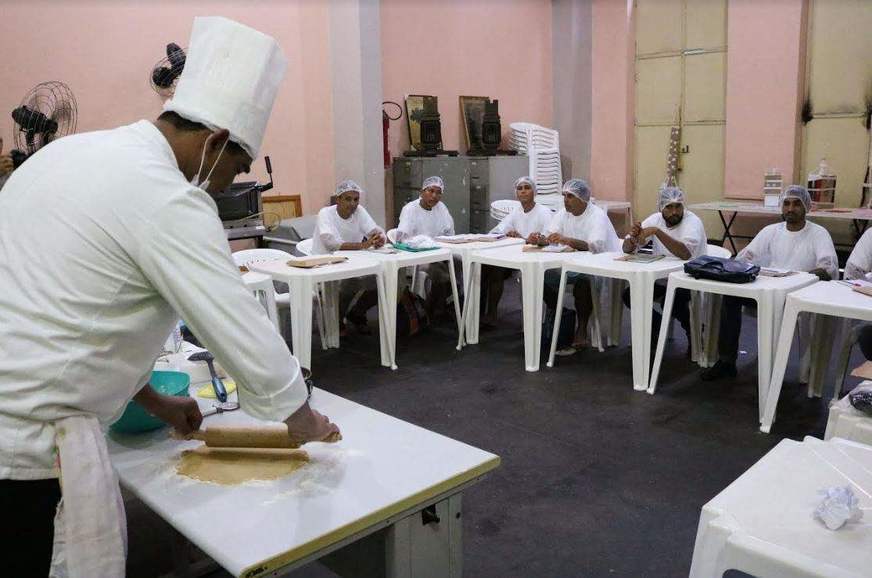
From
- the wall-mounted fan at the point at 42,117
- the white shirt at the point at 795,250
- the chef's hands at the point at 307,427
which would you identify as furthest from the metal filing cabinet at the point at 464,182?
the chef's hands at the point at 307,427

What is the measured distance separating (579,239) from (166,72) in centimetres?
332

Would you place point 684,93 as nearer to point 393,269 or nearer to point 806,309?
point 393,269

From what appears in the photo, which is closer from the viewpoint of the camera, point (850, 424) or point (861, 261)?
point (850, 424)

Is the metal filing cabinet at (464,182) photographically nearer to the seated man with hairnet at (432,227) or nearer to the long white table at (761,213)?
the seated man with hairnet at (432,227)

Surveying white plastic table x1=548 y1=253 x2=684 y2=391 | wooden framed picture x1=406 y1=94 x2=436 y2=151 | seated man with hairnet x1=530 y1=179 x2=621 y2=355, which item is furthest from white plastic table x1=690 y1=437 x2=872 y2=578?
wooden framed picture x1=406 y1=94 x2=436 y2=151

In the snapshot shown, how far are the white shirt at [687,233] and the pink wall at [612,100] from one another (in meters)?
3.84

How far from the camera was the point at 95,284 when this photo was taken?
1148mm

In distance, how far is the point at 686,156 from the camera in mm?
7789

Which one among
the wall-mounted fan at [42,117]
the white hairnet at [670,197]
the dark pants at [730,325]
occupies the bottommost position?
the dark pants at [730,325]

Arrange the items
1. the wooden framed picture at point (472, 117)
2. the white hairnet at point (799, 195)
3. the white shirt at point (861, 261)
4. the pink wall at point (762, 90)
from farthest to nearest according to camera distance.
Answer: the wooden framed picture at point (472, 117) < the pink wall at point (762, 90) < the white hairnet at point (799, 195) < the white shirt at point (861, 261)

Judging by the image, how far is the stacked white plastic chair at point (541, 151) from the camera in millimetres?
7824

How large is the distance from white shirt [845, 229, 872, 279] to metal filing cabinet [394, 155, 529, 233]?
11.9ft

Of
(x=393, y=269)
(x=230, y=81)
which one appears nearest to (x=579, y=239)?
(x=393, y=269)

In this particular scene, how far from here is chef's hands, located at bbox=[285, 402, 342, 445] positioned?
1315mm
